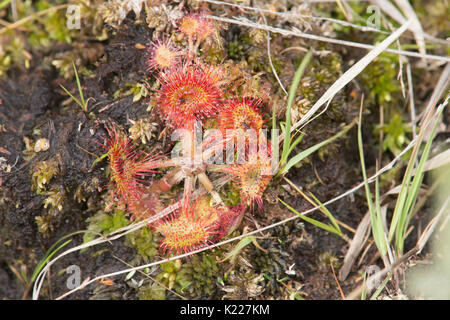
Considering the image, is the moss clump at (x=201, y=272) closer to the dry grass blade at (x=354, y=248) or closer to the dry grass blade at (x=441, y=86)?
the dry grass blade at (x=354, y=248)

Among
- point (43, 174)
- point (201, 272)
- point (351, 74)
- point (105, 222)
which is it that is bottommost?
point (201, 272)

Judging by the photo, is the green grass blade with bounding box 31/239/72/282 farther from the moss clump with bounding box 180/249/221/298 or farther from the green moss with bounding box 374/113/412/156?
the green moss with bounding box 374/113/412/156

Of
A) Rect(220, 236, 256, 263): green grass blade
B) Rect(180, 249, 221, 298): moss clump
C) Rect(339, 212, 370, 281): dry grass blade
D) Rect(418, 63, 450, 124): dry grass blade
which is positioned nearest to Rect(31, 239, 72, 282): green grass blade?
Rect(180, 249, 221, 298): moss clump

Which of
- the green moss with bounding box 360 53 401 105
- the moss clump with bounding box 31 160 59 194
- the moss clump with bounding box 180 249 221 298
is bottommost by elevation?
the moss clump with bounding box 180 249 221 298

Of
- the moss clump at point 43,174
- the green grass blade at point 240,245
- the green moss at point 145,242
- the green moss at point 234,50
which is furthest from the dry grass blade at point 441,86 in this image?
the moss clump at point 43,174

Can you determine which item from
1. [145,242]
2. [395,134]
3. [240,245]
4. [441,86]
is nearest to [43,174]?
[145,242]

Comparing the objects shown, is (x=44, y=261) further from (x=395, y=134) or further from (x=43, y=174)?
(x=395, y=134)

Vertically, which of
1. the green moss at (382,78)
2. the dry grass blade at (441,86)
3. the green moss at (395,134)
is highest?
the green moss at (382,78)

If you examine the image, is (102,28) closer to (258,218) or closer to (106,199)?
(106,199)

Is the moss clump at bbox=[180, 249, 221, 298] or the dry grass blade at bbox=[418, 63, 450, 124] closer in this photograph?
the moss clump at bbox=[180, 249, 221, 298]
